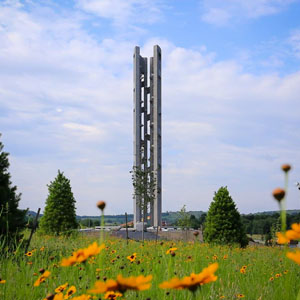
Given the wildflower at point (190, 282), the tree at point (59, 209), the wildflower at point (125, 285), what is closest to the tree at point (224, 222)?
the tree at point (59, 209)

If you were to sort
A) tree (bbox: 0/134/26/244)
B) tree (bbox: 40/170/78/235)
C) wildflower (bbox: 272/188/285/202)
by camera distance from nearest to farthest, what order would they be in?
wildflower (bbox: 272/188/285/202), tree (bbox: 0/134/26/244), tree (bbox: 40/170/78/235)

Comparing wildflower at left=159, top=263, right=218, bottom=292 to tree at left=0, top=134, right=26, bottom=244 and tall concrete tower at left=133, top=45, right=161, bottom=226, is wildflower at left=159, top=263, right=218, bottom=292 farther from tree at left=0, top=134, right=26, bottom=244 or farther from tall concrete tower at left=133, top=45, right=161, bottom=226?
tall concrete tower at left=133, top=45, right=161, bottom=226

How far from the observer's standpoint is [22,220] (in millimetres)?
6934

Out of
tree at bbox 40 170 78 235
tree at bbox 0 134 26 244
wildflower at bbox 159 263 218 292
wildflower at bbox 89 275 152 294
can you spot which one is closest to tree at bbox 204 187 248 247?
tree at bbox 40 170 78 235

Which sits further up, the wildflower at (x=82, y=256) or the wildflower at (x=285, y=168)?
the wildflower at (x=285, y=168)

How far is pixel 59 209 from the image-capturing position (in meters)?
13.3

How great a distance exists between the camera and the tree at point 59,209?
1325cm

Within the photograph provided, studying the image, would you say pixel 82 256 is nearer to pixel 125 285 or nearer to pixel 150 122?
pixel 125 285

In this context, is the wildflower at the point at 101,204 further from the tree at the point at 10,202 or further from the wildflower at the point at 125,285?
the tree at the point at 10,202

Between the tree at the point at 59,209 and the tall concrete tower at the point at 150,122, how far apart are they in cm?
854

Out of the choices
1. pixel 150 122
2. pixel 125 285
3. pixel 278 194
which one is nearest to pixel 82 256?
pixel 125 285

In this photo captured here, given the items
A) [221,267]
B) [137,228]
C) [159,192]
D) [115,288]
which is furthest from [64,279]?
[159,192]

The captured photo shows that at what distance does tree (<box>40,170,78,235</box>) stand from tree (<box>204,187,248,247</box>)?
4876mm

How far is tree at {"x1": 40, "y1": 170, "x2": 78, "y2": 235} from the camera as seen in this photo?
43.5 feet
